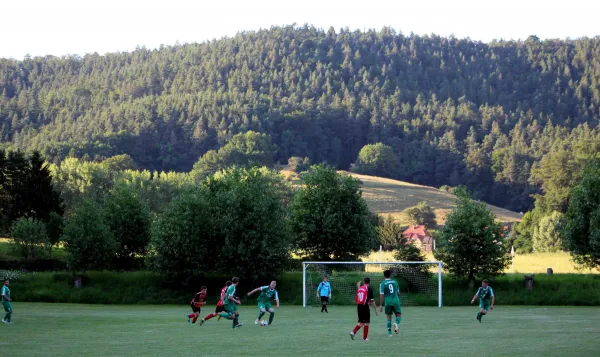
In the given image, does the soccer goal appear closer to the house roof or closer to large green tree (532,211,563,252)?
large green tree (532,211,563,252)

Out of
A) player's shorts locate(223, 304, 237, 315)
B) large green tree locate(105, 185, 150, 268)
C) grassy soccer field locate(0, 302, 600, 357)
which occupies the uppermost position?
large green tree locate(105, 185, 150, 268)

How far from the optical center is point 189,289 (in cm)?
5912

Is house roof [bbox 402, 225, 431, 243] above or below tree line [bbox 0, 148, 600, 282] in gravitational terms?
above

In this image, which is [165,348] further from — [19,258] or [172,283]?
[19,258]

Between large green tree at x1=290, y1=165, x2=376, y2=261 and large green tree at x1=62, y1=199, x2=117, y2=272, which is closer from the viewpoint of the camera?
large green tree at x1=62, y1=199, x2=117, y2=272

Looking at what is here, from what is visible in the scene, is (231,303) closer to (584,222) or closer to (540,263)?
(584,222)

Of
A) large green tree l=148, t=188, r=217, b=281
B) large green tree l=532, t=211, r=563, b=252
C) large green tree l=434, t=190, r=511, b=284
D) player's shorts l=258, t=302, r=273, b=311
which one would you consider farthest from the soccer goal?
large green tree l=532, t=211, r=563, b=252

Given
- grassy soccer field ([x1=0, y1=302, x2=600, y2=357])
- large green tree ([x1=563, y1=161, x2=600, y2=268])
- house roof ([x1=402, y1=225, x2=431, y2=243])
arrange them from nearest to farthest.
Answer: grassy soccer field ([x1=0, y1=302, x2=600, y2=357]) < large green tree ([x1=563, y1=161, x2=600, y2=268]) < house roof ([x1=402, y1=225, x2=431, y2=243])

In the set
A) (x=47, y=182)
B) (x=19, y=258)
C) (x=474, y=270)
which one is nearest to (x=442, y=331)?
(x=474, y=270)

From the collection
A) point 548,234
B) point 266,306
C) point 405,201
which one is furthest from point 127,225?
point 405,201

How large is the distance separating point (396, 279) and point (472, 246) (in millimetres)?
5551

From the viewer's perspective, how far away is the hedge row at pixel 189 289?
54.1 m

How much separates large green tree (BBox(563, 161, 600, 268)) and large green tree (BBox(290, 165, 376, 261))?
50.4 feet

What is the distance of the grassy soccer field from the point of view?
2225 cm
